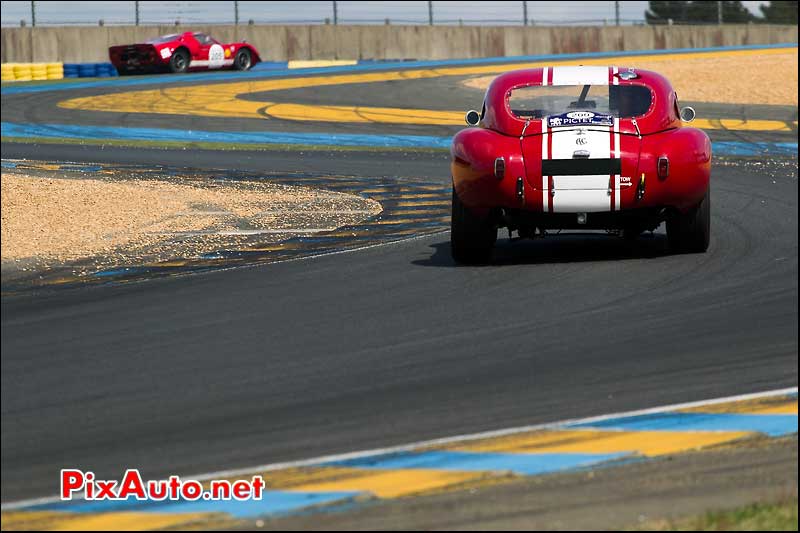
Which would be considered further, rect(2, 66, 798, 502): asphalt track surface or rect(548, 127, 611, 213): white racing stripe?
rect(548, 127, 611, 213): white racing stripe

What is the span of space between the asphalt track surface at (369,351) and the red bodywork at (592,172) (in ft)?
1.46

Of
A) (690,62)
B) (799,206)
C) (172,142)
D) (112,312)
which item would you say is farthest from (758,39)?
(112,312)

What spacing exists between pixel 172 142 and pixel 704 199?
13.4 m

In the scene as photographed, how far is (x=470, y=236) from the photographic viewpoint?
9.34 metres

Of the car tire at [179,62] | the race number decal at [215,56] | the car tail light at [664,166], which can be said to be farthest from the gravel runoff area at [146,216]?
the race number decal at [215,56]

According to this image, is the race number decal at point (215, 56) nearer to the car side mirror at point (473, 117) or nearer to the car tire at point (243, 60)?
the car tire at point (243, 60)

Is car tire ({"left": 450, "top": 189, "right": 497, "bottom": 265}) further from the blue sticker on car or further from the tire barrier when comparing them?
the tire barrier

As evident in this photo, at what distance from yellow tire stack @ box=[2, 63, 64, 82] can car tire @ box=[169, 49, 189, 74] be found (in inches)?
131

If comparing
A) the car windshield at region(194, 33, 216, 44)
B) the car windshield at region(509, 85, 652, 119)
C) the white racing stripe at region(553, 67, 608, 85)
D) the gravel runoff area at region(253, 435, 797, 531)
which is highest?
the car windshield at region(194, 33, 216, 44)

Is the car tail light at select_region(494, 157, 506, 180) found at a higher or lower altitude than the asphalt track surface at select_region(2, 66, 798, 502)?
higher

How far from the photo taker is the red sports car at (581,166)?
8.85 meters

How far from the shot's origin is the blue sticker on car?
8.97 metres

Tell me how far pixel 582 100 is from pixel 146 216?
190 inches

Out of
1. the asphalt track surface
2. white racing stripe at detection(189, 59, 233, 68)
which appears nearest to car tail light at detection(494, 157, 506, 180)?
the asphalt track surface
